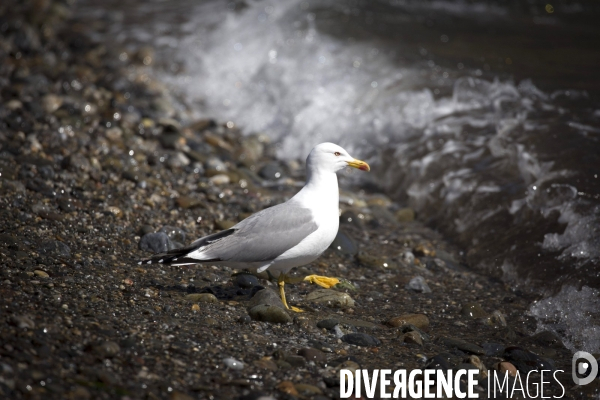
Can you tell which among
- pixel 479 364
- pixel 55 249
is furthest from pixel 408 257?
pixel 55 249

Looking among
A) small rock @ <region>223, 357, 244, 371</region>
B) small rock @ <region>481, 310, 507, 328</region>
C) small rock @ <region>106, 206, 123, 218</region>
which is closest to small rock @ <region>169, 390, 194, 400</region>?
small rock @ <region>223, 357, 244, 371</region>

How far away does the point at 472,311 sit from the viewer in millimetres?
5504

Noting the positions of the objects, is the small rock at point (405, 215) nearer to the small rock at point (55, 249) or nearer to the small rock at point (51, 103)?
the small rock at point (55, 249)

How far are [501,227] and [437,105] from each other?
2.88 meters

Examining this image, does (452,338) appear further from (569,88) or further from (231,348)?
(569,88)

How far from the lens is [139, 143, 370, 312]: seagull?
16.3 ft

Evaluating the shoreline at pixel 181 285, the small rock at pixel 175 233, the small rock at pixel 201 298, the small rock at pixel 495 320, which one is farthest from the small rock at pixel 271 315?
the small rock at pixel 495 320

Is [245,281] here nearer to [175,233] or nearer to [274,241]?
[274,241]

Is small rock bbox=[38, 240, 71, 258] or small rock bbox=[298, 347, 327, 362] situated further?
small rock bbox=[38, 240, 71, 258]

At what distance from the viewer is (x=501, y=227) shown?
6.99 metres

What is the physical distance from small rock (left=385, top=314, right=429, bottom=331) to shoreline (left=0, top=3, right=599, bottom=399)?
12 millimetres

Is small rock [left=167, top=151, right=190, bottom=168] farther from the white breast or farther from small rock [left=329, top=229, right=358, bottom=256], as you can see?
the white breast

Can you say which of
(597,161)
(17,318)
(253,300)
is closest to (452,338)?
(253,300)

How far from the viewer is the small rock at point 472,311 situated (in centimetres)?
548
